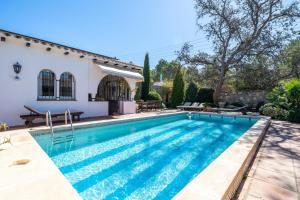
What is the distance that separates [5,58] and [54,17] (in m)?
10.3

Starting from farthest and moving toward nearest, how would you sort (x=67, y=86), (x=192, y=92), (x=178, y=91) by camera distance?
A: (x=192, y=92) → (x=178, y=91) → (x=67, y=86)

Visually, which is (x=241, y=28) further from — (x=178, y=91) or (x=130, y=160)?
(x=130, y=160)

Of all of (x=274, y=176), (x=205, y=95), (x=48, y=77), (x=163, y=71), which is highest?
(x=163, y=71)

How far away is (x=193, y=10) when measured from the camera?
1205 inches

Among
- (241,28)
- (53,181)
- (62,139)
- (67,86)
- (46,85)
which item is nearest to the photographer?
(53,181)

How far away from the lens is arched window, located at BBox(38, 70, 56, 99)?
47.4 ft

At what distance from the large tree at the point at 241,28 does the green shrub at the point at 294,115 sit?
12389mm

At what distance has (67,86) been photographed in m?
16.2

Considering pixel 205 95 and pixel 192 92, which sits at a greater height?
pixel 192 92

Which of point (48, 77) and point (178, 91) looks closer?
point (48, 77)

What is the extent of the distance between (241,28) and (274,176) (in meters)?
27.5

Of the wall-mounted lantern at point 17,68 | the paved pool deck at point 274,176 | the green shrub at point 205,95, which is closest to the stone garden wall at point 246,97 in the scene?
the green shrub at point 205,95

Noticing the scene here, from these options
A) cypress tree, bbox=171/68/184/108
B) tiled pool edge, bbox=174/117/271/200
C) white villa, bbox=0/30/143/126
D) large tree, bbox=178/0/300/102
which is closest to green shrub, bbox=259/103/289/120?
large tree, bbox=178/0/300/102

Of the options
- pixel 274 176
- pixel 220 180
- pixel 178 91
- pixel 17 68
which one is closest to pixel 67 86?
pixel 17 68
